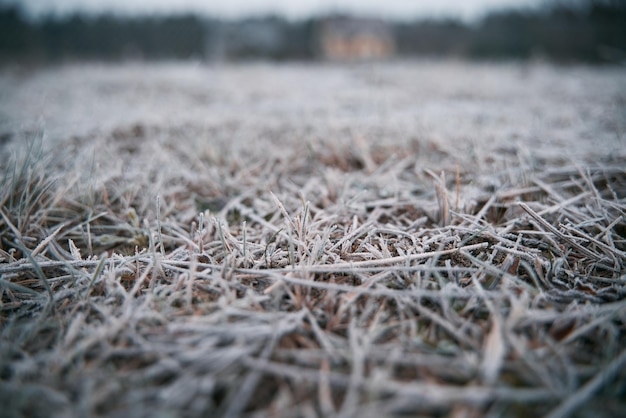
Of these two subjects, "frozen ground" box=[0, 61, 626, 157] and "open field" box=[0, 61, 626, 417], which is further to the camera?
"frozen ground" box=[0, 61, 626, 157]

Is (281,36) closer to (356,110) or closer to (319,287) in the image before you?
(356,110)

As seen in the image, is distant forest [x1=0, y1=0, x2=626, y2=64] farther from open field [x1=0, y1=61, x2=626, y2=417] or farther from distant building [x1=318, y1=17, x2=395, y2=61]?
open field [x1=0, y1=61, x2=626, y2=417]

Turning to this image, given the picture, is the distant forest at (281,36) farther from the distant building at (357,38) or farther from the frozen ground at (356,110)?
the frozen ground at (356,110)

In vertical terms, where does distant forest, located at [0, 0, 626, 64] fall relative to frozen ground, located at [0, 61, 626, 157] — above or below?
above

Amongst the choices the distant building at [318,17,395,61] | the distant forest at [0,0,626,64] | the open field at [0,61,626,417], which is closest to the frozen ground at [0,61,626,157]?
the open field at [0,61,626,417]

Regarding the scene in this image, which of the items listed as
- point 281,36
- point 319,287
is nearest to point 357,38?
point 281,36

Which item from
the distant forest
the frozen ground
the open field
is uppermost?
the distant forest
